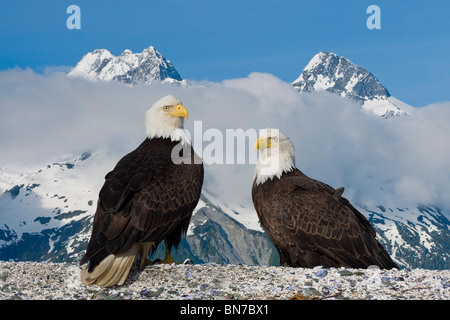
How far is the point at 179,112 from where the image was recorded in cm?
1527

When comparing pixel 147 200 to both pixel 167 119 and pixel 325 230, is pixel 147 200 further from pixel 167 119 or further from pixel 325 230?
pixel 325 230

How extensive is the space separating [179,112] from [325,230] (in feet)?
15.5

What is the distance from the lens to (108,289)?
11.8m

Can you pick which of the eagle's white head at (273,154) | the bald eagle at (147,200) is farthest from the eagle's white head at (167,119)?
the eagle's white head at (273,154)

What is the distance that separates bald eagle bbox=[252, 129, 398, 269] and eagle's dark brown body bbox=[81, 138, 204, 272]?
2117mm

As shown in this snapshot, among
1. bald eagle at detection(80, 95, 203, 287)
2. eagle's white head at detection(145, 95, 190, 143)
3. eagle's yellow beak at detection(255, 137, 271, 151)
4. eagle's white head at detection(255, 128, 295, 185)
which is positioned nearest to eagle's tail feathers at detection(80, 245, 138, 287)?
bald eagle at detection(80, 95, 203, 287)

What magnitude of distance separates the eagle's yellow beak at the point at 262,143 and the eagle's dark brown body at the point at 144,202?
2049 millimetres

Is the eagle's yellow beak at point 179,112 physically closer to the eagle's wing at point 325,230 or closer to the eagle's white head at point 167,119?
the eagle's white head at point 167,119

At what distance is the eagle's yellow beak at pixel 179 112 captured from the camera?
15.2 m

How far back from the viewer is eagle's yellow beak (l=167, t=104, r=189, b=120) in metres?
15.2
